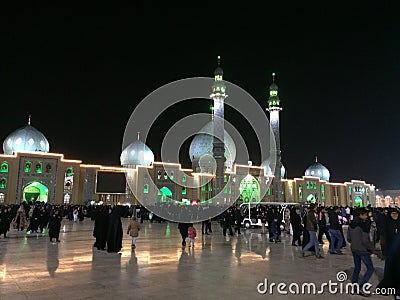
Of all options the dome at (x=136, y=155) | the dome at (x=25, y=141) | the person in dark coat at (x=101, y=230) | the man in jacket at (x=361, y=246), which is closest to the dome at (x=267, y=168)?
the dome at (x=136, y=155)

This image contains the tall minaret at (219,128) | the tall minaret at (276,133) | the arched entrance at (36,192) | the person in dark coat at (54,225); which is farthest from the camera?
the tall minaret at (276,133)

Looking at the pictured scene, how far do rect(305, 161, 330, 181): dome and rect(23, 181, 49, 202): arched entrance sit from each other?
40176 mm

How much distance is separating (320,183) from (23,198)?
40.2m

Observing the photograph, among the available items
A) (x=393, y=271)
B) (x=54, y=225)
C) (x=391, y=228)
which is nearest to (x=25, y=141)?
(x=54, y=225)

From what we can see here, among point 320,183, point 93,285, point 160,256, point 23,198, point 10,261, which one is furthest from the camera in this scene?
point 320,183

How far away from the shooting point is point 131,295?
456cm

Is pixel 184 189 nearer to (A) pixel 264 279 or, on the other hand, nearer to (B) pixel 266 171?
(B) pixel 266 171

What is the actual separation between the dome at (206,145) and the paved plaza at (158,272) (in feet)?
122

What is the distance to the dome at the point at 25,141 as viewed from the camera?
116 ft

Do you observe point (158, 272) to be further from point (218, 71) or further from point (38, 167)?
point (218, 71)

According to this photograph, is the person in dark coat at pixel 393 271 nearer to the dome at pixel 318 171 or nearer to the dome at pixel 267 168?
the dome at pixel 267 168

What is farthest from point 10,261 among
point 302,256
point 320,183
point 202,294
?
point 320,183

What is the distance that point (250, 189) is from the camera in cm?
4566

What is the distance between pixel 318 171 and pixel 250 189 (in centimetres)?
1730
